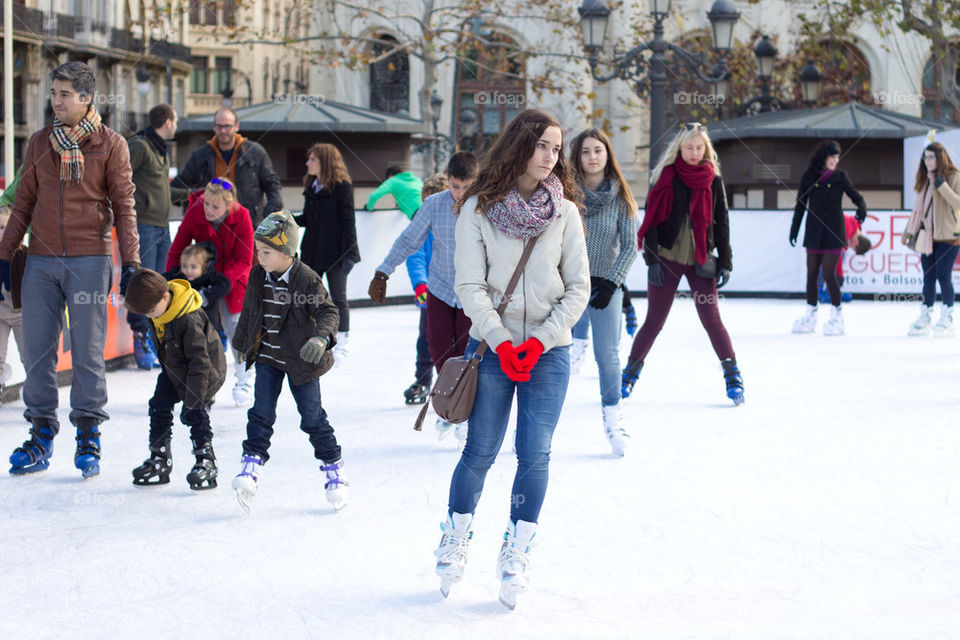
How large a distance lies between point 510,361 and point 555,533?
1.15m

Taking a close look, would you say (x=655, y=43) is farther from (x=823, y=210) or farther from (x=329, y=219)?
(x=329, y=219)

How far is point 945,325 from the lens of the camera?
11398mm

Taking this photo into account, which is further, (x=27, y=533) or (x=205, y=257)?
(x=205, y=257)

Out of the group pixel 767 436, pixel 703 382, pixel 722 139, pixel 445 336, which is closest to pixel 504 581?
pixel 445 336

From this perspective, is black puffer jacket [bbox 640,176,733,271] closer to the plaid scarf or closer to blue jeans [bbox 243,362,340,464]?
blue jeans [bbox 243,362,340,464]

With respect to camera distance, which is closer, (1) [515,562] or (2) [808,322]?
(1) [515,562]

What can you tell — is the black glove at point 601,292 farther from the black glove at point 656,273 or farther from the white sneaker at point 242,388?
the white sneaker at point 242,388

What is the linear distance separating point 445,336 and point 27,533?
6.63 feet

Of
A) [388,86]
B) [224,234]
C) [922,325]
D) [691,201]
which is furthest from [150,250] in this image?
[388,86]

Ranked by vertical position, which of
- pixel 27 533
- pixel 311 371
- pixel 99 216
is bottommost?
pixel 27 533

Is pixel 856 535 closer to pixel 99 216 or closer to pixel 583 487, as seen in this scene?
pixel 583 487

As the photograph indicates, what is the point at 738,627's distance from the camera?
139 inches

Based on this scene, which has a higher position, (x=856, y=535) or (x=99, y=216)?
(x=99, y=216)

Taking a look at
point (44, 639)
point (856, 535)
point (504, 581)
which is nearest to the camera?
point (44, 639)
